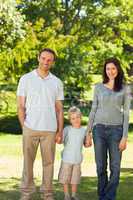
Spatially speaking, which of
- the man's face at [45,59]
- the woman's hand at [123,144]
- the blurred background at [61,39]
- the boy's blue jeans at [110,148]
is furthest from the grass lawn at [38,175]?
the man's face at [45,59]

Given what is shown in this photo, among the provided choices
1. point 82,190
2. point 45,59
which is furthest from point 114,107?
point 82,190

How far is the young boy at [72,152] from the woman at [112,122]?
300mm

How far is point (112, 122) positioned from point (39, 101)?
99cm

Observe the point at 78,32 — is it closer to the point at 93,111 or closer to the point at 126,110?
the point at 93,111

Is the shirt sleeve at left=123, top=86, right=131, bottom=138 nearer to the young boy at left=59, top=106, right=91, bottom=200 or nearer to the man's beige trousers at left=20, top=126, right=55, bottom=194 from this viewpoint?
the young boy at left=59, top=106, right=91, bottom=200

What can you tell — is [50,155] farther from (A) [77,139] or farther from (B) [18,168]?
(B) [18,168]

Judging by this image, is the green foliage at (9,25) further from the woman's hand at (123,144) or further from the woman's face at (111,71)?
the woman's hand at (123,144)

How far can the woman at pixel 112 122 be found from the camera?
743 centimetres

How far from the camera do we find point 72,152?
7.76 metres

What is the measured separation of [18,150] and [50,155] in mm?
12790

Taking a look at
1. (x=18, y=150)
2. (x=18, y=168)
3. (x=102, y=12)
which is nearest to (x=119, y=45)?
(x=102, y=12)

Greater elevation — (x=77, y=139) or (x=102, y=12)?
(x=102, y=12)

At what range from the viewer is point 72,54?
33844 millimetres

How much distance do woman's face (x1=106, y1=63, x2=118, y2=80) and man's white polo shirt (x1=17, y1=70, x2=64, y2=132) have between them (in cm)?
71
